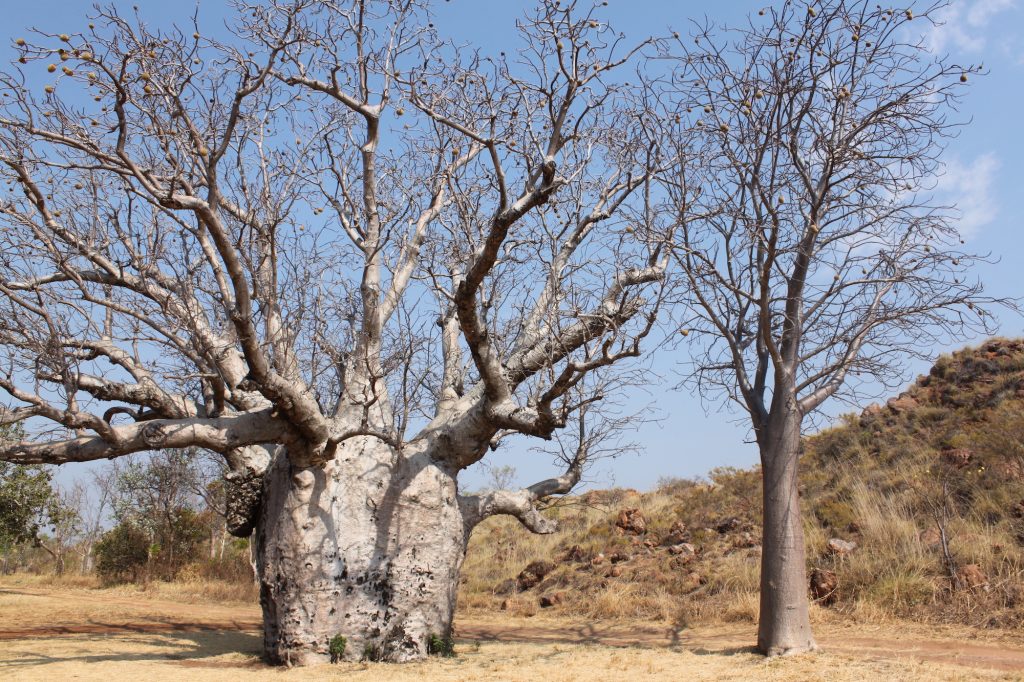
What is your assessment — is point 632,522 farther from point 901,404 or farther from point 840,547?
point 901,404

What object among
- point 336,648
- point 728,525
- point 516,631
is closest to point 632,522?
point 728,525

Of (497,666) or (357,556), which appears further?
(357,556)

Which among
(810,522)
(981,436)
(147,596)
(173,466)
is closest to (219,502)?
(173,466)

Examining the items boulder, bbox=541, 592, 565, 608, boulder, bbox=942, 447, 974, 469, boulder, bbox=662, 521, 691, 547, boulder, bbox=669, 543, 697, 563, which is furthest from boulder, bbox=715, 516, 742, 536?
boulder, bbox=942, 447, 974, 469

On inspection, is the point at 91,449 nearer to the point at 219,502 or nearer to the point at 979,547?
the point at 979,547

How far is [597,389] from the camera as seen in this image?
7.54 metres

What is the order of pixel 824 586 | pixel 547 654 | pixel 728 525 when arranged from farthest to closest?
pixel 728 525 < pixel 824 586 < pixel 547 654

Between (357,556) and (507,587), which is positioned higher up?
(357,556)

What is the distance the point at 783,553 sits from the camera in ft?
22.2

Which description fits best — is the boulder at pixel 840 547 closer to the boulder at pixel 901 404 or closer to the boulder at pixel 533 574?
the boulder at pixel 533 574

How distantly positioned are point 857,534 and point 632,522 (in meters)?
4.70

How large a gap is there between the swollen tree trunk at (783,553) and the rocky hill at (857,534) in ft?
8.78

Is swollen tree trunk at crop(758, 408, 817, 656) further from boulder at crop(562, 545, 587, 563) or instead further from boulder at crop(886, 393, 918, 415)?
boulder at crop(886, 393, 918, 415)

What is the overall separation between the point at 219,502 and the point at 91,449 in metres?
12.1
